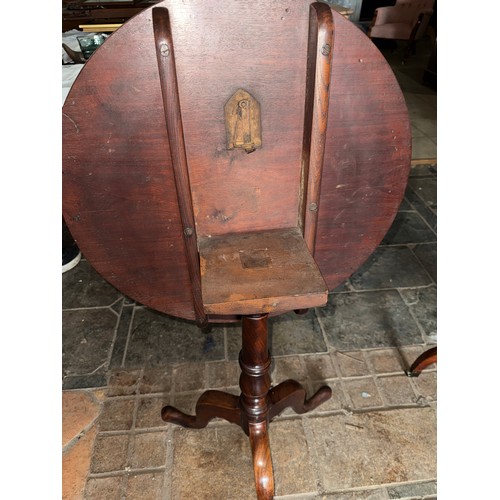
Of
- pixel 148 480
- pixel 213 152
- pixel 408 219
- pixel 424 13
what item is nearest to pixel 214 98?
pixel 213 152

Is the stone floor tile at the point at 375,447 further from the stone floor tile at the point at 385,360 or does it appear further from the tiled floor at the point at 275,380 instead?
the stone floor tile at the point at 385,360

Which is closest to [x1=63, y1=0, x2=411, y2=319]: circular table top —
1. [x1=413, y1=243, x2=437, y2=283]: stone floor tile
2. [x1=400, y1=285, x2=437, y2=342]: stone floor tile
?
[x1=400, y1=285, x2=437, y2=342]: stone floor tile

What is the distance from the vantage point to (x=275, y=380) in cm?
217

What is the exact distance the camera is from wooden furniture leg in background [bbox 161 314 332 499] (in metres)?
1.63

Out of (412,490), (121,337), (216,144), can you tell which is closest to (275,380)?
(412,490)

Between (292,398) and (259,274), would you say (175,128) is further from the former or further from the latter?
(292,398)

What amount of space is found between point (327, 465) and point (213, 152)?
128 cm

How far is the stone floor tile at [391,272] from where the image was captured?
2723 millimetres

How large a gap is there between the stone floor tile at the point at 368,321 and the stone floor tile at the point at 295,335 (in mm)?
55

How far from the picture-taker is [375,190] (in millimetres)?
1557

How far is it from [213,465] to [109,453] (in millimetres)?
425

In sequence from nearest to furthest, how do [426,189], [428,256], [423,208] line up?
[428,256] → [423,208] → [426,189]

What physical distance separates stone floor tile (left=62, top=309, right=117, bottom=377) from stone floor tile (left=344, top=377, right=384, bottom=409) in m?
1.16

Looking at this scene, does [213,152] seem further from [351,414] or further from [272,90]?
[351,414]
